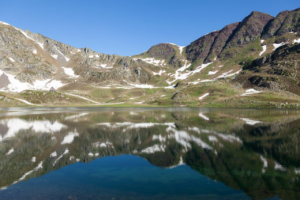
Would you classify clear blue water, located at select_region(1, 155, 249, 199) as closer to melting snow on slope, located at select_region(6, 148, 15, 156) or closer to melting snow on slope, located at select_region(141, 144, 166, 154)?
melting snow on slope, located at select_region(141, 144, 166, 154)

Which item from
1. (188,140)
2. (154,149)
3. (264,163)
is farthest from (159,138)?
(264,163)

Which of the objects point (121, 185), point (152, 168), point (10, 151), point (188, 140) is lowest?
point (188, 140)

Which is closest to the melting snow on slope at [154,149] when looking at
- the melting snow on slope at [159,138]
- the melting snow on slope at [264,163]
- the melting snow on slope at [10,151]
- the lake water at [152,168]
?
the lake water at [152,168]

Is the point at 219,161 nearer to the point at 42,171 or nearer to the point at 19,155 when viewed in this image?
the point at 42,171

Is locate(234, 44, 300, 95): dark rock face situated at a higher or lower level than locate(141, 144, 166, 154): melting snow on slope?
higher

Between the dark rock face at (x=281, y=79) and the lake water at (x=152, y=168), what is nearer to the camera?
the lake water at (x=152, y=168)

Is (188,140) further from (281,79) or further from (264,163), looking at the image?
(281,79)

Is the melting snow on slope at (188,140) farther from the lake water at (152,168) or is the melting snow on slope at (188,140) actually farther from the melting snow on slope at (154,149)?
the melting snow on slope at (154,149)

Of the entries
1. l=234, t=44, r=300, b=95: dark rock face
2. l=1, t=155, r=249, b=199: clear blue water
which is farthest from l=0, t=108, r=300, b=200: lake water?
l=234, t=44, r=300, b=95: dark rock face

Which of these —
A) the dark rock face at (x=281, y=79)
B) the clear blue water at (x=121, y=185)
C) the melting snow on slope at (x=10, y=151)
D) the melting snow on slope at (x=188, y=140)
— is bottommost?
the melting snow on slope at (x=188, y=140)

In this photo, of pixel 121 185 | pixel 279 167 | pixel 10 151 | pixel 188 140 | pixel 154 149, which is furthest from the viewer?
pixel 188 140

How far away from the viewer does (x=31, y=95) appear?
7461 inches

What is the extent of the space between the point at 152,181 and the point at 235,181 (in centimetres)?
664

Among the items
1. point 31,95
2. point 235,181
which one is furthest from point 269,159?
point 31,95
